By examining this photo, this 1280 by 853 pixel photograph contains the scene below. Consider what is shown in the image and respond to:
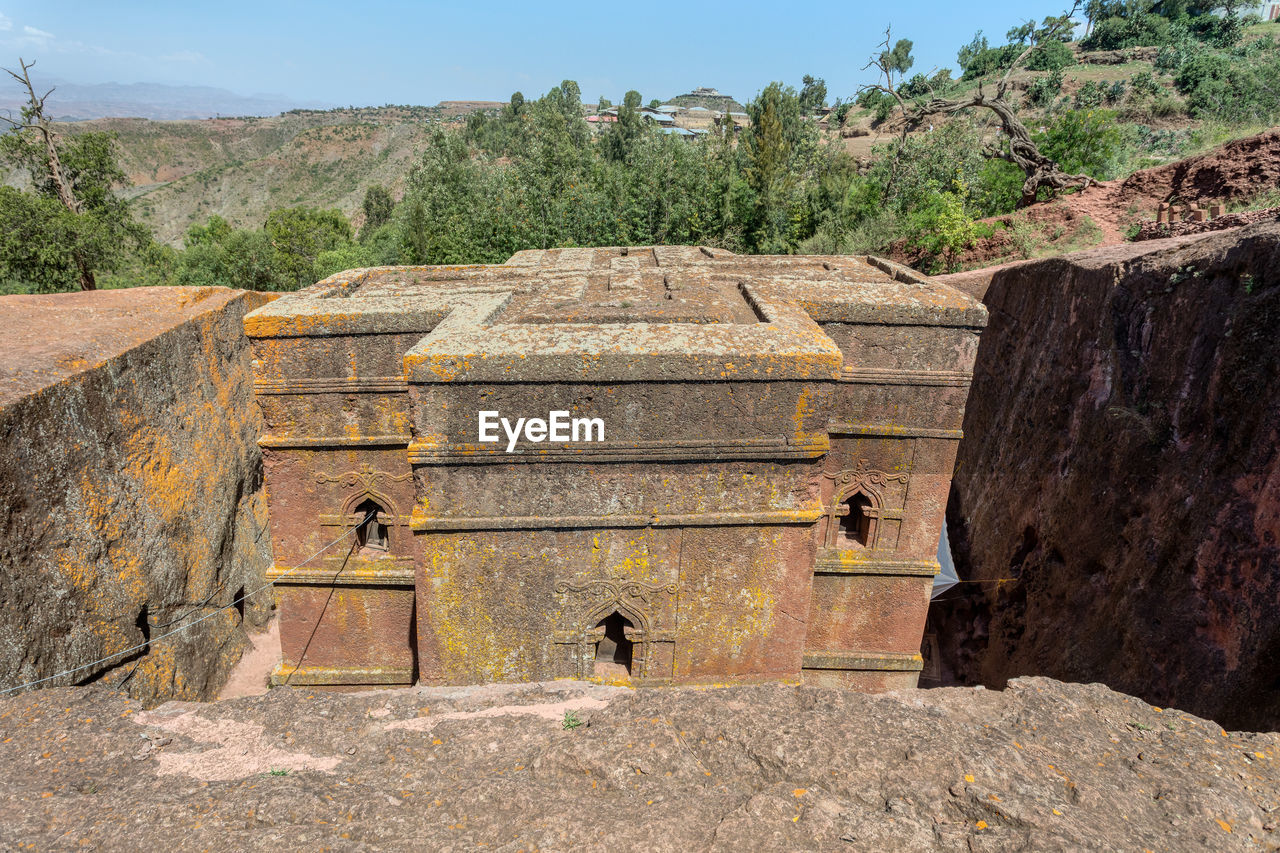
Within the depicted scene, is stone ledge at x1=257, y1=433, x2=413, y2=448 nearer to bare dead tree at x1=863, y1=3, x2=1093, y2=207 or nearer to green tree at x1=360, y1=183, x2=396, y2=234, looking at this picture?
bare dead tree at x1=863, y1=3, x2=1093, y2=207

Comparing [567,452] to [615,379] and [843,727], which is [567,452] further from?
[843,727]

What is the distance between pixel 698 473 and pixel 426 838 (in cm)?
306

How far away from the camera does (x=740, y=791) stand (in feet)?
11.2

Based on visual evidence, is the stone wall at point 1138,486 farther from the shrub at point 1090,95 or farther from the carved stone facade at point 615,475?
the shrub at point 1090,95

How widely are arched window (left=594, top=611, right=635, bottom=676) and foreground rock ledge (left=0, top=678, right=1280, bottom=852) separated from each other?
155 centimetres

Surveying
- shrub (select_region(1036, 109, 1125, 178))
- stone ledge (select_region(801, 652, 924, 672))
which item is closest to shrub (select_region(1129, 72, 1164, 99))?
shrub (select_region(1036, 109, 1125, 178))

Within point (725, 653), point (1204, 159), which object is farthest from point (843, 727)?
point (1204, 159)

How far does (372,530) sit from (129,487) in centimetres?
255

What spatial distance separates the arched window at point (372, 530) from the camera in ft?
26.0

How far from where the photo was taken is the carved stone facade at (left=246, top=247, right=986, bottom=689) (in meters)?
5.10

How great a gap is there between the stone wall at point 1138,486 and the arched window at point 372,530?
8267 millimetres

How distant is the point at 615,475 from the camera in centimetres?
528

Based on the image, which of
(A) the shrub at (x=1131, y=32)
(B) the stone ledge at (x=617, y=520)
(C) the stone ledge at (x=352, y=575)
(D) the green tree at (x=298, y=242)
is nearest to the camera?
(B) the stone ledge at (x=617, y=520)

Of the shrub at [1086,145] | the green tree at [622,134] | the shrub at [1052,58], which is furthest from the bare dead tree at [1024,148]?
the shrub at [1052,58]
